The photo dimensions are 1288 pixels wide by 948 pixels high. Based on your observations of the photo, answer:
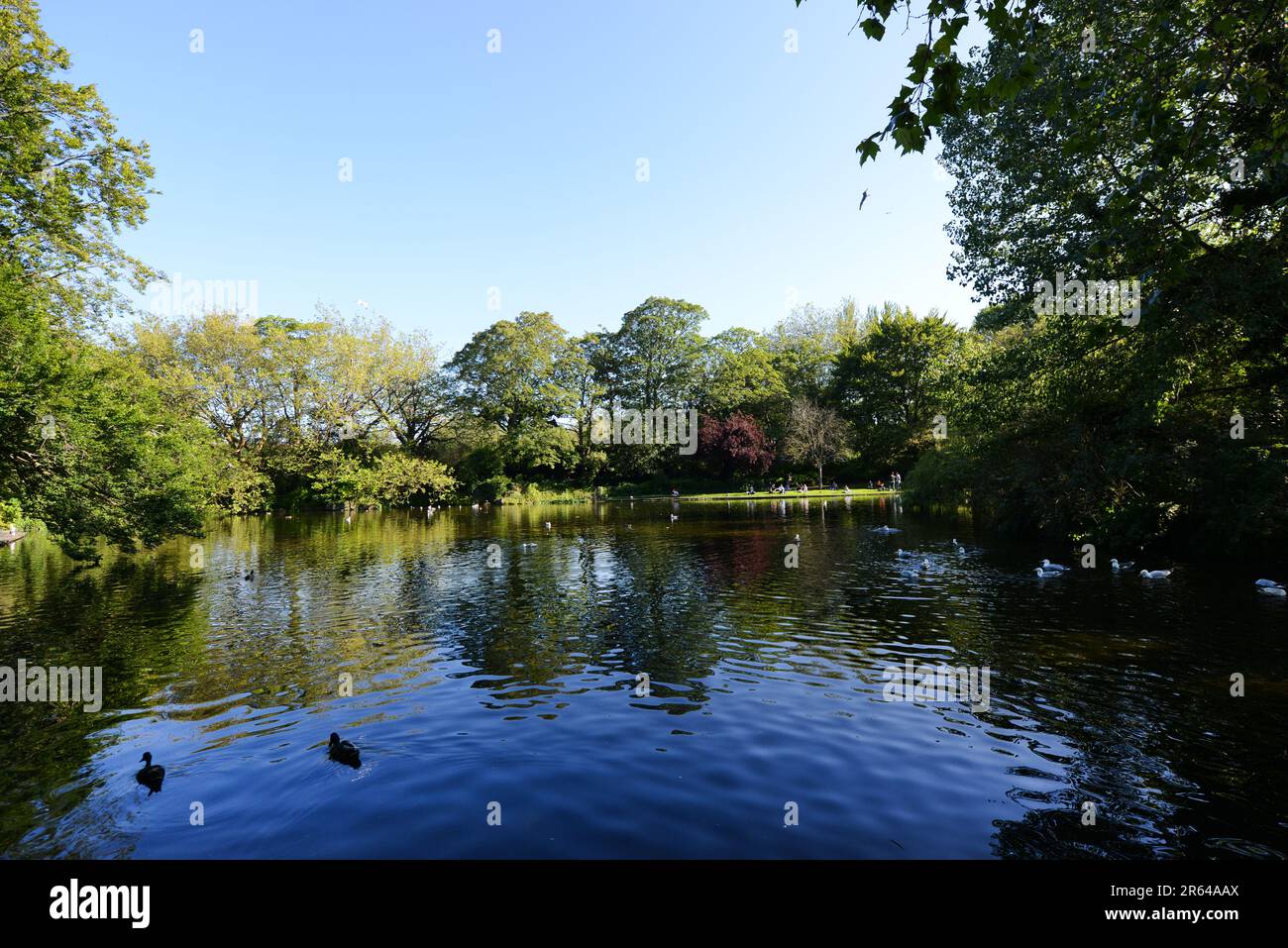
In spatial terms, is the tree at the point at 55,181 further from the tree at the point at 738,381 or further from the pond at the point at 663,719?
the tree at the point at 738,381

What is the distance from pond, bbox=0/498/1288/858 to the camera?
618 centimetres

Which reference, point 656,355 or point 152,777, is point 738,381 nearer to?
point 656,355

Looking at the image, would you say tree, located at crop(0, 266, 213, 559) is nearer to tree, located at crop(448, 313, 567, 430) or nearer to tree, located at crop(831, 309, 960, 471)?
tree, located at crop(448, 313, 567, 430)

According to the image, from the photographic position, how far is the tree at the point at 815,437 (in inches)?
2603

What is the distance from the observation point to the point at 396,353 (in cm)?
6531

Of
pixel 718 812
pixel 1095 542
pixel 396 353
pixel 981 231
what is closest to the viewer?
pixel 718 812

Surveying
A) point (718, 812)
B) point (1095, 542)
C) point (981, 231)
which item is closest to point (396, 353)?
point (981, 231)

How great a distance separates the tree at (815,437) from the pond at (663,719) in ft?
153

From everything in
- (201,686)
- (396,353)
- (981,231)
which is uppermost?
(396,353)

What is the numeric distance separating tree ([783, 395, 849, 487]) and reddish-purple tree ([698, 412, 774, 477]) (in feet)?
10.0

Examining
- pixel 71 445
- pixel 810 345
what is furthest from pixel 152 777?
pixel 810 345

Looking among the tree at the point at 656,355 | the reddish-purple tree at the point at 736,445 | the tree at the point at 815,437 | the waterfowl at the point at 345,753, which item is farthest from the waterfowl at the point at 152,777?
the tree at the point at 656,355
